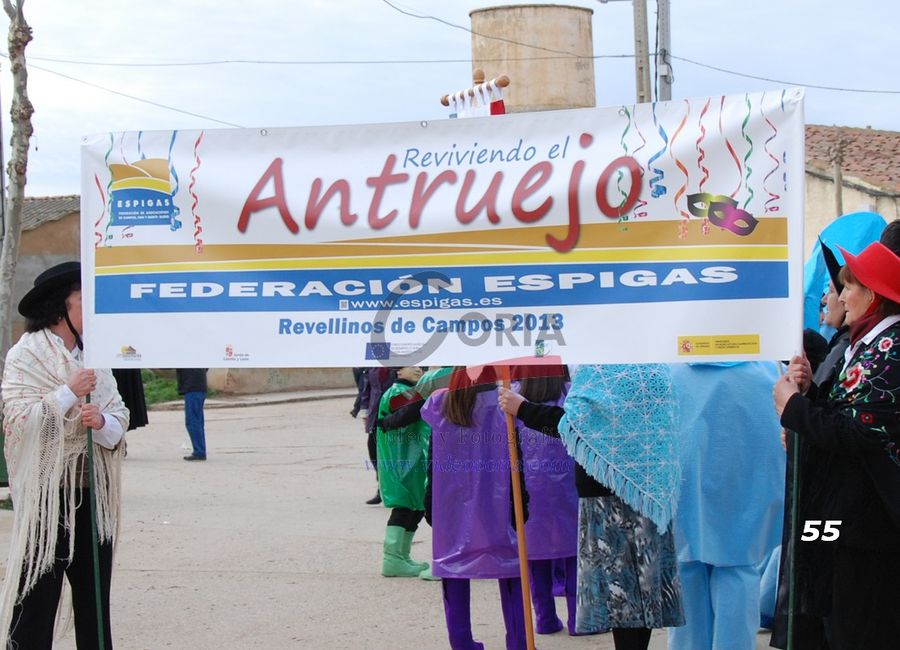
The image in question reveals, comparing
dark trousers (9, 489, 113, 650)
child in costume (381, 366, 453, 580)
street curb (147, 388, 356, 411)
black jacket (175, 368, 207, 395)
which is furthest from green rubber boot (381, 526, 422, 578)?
street curb (147, 388, 356, 411)

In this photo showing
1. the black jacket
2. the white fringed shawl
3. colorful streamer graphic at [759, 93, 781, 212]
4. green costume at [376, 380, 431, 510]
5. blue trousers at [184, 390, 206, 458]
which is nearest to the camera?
colorful streamer graphic at [759, 93, 781, 212]

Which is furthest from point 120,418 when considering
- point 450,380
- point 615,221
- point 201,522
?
point 201,522

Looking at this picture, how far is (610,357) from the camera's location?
4.30 meters

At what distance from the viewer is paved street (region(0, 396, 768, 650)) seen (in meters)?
6.50

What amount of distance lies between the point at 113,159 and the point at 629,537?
2.60 m

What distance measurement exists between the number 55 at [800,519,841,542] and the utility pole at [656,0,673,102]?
13770 millimetres

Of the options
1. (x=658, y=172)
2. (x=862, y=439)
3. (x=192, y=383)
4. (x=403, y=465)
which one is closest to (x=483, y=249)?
(x=658, y=172)

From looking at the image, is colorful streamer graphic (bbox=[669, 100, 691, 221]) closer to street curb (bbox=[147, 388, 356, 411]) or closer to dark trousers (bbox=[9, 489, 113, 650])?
dark trousers (bbox=[9, 489, 113, 650])

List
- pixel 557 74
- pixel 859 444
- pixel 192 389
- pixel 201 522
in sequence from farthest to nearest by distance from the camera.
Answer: pixel 557 74, pixel 192 389, pixel 201 522, pixel 859 444

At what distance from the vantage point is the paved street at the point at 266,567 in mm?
6504

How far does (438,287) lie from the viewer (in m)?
4.48

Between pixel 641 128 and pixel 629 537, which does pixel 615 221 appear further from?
pixel 629 537

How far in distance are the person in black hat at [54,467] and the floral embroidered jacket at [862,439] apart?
281cm

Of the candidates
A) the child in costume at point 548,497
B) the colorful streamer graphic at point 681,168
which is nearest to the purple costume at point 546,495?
the child in costume at point 548,497
